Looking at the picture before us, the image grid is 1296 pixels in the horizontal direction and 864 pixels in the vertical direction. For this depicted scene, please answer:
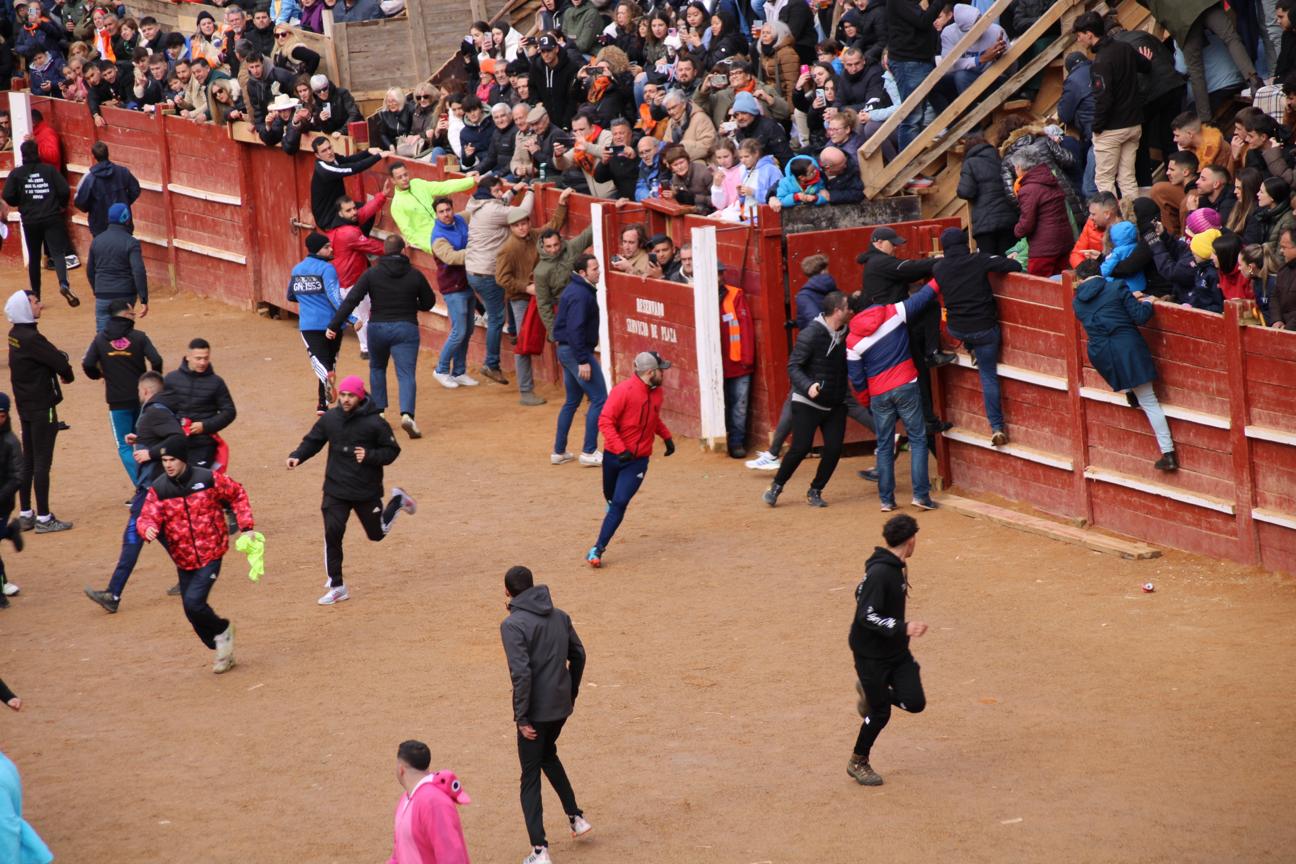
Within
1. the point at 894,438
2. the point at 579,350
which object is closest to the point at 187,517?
the point at 579,350

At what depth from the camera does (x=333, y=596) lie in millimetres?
13805

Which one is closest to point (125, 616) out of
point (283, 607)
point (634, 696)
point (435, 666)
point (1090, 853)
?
point (283, 607)

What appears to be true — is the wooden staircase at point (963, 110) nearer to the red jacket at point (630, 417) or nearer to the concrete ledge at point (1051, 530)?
the concrete ledge at point (1051, 530)

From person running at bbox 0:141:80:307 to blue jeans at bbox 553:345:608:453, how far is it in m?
10.5

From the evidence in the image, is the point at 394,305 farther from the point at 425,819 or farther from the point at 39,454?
the point at 425,819

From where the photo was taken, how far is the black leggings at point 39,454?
15656 mm

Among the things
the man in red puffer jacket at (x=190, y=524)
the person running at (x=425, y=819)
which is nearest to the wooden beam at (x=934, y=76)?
the man in red puffer jacket at (x=190, y=524)

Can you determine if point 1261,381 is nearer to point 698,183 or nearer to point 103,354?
point 698,183

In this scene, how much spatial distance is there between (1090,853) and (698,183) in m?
10.4

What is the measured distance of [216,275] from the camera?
83.9ft

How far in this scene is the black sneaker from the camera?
13.8 m

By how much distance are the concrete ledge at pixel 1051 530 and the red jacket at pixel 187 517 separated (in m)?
6.13

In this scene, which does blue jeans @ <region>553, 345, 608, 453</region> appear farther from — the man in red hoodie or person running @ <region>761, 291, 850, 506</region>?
the man in red hoodie

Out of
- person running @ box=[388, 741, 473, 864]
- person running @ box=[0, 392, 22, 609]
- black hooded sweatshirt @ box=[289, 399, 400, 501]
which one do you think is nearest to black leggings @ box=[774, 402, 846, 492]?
black hooded sweatshirt @ box=[289, 399, 400, 501]
